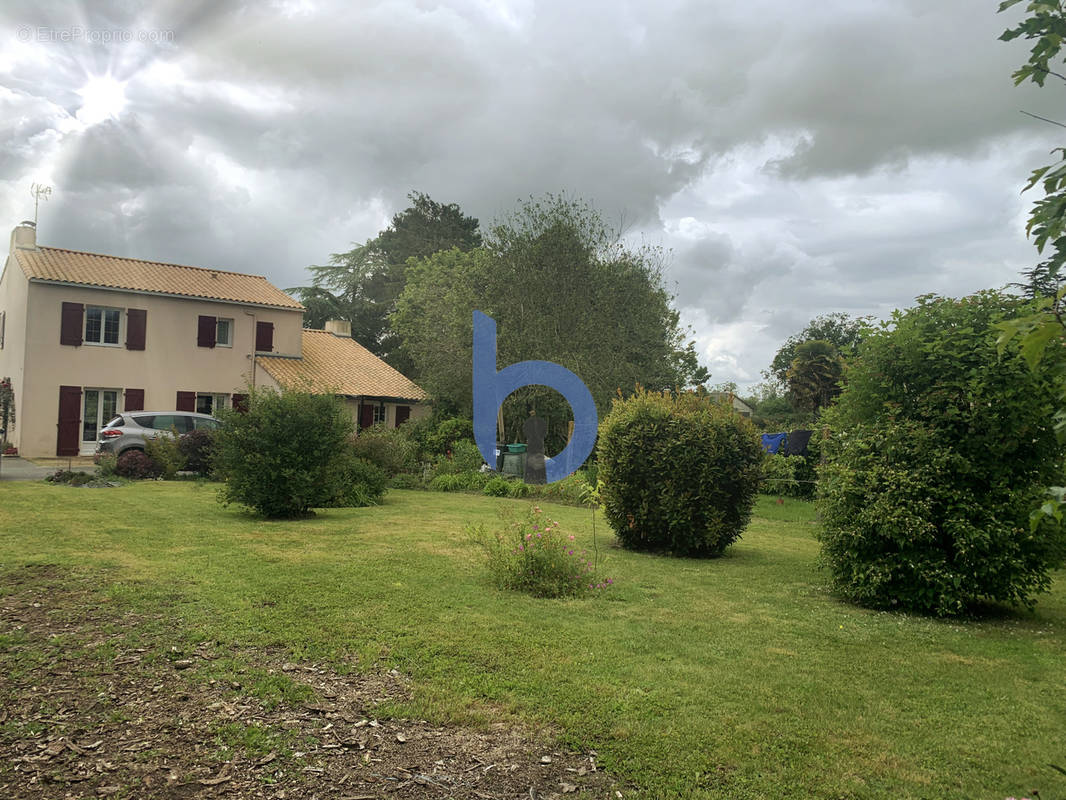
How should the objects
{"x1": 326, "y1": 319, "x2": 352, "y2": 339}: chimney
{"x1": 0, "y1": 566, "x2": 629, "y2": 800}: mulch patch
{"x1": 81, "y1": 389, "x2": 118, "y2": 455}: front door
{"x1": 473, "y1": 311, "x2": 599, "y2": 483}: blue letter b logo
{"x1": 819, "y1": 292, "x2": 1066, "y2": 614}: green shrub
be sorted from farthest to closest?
{"x1": 326, "y1": 319, "x2": 352, "y2": 339}: chimney, {"x1": 81, "y1": 389, "x2": 118, "y2": 455}: front door, {"x1": 473, "y1": 311, "x2": 599, "y2": 483}: blue letter b logo, {"x1": 819, "y1": 292, "x2": 1066, "y2": 614}: green shrub, {"x1": 0, "y1": 566, "x2": 629, "y2": 800}: mulch patch

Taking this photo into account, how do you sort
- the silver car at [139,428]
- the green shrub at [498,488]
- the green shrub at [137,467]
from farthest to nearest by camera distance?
the silver car at [139,428] → the green shrub at [498,488] → the green shrub at [137,467]

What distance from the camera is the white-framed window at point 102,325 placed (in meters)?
23.8

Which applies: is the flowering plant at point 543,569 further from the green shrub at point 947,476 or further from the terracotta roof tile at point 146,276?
the terracotta roof tile at point 146,276

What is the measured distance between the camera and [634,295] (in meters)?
24.1

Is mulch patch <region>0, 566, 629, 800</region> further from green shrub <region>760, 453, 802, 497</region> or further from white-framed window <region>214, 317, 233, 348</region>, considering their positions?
white-framed window <region>214, 317, 233, 348</region>

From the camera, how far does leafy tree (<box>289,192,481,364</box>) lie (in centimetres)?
4438

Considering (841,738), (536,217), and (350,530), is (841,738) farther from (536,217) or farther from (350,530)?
(536,217)

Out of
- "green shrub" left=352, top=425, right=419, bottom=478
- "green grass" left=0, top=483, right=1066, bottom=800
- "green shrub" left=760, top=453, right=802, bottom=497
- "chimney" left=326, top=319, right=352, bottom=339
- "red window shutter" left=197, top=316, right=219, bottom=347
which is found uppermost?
"chimney" left=326, top=319, right=352, bottom=339

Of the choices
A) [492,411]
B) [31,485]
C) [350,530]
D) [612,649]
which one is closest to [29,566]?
[350,530]

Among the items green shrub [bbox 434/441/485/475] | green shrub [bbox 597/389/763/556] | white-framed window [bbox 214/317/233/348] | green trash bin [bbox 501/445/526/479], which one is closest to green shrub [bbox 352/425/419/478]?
green shrub [bbox 434/441/485/475]

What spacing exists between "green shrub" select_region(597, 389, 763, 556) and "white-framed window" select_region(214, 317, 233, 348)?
66.9 feet

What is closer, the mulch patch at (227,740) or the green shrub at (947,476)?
the mulch patch at (227,740)

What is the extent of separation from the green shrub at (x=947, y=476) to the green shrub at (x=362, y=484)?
9.63m

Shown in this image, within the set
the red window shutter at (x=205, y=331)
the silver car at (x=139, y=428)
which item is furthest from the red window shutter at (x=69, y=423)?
A: the silver car at (x=139, y=428)
